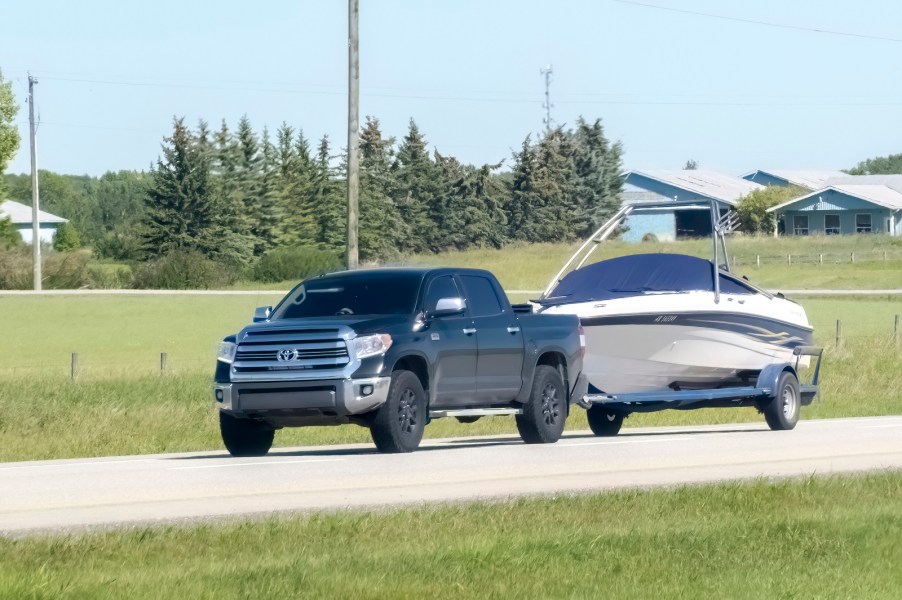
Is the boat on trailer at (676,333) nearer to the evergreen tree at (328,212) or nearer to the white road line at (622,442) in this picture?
the white road line at (622,442)

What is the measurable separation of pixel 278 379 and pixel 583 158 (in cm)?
10926

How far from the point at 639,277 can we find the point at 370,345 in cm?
625

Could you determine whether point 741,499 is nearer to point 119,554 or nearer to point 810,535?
point 810,535

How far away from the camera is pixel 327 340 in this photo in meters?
16.6

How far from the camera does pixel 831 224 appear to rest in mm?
120812

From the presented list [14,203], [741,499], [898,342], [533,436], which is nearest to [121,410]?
[533,436]

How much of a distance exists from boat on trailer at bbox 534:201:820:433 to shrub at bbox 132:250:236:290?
231 ft

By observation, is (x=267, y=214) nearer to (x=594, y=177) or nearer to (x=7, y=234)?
(x=7, y=234)

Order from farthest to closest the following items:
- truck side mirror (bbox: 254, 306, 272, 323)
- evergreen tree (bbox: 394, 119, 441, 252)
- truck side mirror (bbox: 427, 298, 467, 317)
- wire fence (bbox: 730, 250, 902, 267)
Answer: evergreen tree (bbox: 394, 119, 441, 252), wire fence (bbox: 730, 250, 902, 267), truck side mirror (bbox: 254, 306, 272, 323), truck side mirror (bbox: 427, 298, 467, 317)

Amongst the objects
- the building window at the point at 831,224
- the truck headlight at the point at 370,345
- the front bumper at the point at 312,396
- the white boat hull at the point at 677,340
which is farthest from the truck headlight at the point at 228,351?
the building window at the point at 831,224

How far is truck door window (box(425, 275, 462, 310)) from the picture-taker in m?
17.9

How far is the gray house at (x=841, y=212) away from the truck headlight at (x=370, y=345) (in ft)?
345

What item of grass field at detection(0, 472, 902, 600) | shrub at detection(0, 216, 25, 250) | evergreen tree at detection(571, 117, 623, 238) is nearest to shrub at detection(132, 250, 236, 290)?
shrub at detection(0, 216, 25, 250)

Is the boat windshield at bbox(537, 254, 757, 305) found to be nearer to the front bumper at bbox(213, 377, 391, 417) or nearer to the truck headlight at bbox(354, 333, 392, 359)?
the truck headlight at bbox(354, 333, 392, 359)
